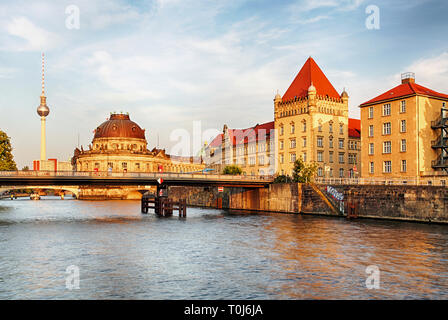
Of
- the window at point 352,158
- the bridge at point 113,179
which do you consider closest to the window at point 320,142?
the window at point 352,158

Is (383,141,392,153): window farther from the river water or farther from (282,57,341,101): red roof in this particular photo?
(282,57,341,101): red roof

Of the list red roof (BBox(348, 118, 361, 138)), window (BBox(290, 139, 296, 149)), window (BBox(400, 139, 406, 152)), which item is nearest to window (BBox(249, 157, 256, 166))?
window (BBox(290, 139, 296, 149))

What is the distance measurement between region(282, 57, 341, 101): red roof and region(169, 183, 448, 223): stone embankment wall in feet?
82.4

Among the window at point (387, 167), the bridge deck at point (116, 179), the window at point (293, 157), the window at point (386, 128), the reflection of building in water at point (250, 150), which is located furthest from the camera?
the reflection of building in water at point (250, 150)

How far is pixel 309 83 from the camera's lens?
10025cm

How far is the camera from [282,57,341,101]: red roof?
100188 mm

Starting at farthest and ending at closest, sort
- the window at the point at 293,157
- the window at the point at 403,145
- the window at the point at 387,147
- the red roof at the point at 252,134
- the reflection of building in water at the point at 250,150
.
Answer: the red roof at the point at 252,134 → the reflection of building in water at the point at 250,150 → the window at the point at 293,157 → the window at the point at 387,147 → the window at the point at 403,145

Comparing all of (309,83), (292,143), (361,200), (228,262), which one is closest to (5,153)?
(292,143)

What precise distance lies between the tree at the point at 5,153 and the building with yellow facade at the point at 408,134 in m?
84.4

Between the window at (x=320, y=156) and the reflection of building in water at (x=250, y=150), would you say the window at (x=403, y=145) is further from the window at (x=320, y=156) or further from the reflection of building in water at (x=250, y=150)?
the reflection of building in water at (x=250, y=150)

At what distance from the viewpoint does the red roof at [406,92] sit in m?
68.5
